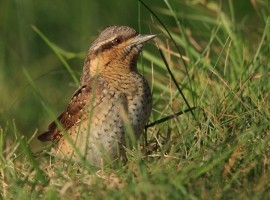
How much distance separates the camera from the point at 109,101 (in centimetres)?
599

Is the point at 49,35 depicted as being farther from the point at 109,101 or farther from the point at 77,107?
the point at 109,101

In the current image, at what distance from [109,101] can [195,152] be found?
890mm

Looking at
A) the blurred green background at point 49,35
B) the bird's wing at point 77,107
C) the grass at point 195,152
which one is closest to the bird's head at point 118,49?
the bird's wing at point 77,107

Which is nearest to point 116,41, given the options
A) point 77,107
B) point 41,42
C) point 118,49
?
point 118,49

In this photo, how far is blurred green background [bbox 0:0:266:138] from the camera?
31.7 feet

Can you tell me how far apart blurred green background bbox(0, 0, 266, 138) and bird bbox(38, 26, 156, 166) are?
110 inches

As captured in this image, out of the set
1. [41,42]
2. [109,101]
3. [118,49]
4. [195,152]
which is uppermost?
[118,49]

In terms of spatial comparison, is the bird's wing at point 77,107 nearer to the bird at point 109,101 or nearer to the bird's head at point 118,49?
the bird at point 109,101

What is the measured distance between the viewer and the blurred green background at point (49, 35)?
9.66m

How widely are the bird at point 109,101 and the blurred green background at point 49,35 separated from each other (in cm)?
280

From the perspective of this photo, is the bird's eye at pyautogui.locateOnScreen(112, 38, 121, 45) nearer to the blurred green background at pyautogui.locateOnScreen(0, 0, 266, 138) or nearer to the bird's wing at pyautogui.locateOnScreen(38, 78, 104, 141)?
the bird's wing at pyautogui.locateOnScreen(38, 78, 104, 141)

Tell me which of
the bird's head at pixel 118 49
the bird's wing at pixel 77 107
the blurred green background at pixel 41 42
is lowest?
the blurred green background at pixel 41 42

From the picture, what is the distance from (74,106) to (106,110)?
49 cm

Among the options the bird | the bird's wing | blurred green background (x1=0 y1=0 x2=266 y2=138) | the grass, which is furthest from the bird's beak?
blurred green background (x1=0 y1=0 x2=266 y2=138)
